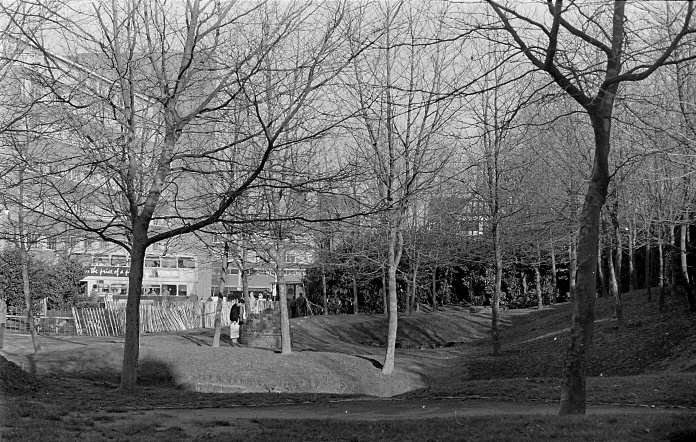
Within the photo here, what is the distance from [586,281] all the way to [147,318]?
28513mm

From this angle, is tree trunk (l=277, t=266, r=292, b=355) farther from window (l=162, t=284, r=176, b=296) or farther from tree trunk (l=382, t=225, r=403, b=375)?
window (l=162, t=284, r=176, b=296)

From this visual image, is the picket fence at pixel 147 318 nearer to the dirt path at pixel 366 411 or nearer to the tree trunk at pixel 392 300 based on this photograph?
the tree trunk at pixel 392 300

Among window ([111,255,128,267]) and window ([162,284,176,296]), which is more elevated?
window ([111,255,128,267])

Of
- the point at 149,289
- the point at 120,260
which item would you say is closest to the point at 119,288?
the point at 149,289

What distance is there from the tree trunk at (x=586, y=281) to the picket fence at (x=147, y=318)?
24864 mm

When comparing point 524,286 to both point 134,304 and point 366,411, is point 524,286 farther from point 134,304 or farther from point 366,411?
point 366,411

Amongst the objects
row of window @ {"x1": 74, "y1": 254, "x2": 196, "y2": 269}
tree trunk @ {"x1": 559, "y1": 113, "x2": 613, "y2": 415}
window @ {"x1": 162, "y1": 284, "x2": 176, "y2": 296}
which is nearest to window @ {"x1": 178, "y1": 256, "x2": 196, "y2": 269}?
row of window @ {"x1": 74, "y1": 254, "x2": 196, "y2": 269}

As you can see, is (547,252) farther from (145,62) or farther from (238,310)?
(145,62)

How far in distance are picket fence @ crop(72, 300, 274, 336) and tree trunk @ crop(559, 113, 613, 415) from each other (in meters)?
24.9

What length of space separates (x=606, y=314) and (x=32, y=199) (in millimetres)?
20638

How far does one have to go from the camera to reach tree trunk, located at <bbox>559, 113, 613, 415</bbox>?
894 cm

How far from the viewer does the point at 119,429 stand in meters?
8.82

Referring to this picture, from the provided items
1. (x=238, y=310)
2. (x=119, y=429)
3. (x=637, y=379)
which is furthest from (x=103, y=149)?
(x=238, y=310)

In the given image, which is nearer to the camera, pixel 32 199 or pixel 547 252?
pixel 32 199
